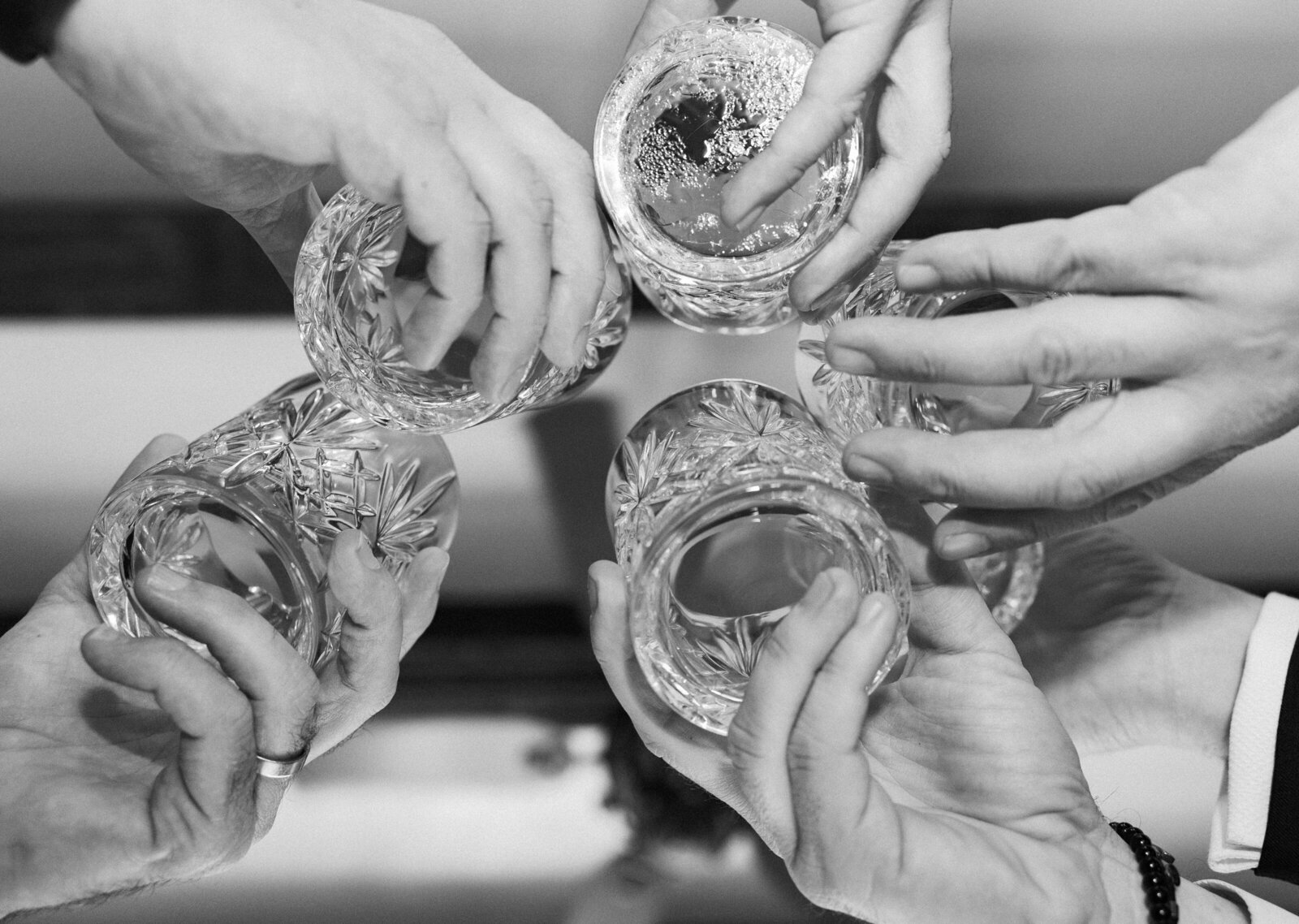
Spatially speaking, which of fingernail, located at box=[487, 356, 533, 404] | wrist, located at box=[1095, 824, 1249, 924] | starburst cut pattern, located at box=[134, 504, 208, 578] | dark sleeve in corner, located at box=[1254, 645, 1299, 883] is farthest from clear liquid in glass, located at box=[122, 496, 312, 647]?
dark sleeve in corner, located at box=[1254, 645, 1299, 883]

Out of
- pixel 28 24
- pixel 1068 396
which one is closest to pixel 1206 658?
pixel 1068 396

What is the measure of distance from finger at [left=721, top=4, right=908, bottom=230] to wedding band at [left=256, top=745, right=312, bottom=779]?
26cm

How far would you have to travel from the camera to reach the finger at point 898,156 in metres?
0.43

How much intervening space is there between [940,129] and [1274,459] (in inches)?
13.4

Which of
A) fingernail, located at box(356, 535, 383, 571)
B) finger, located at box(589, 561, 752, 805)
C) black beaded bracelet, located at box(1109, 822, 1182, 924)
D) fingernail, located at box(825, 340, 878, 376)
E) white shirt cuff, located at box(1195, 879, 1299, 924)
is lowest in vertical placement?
white shirt cuff, located at box(1195, 879, 1299, 924)

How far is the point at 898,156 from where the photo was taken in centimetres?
44

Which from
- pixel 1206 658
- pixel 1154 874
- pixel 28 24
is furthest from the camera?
pixel 1206 658

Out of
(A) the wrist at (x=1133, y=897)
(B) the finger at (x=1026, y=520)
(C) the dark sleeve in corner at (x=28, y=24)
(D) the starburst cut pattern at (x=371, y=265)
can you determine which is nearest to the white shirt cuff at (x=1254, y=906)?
(A) the wrist at (x=1133, y=897)

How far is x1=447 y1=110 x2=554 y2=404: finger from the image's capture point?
39cm

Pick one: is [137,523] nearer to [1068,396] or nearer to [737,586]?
[737,586]

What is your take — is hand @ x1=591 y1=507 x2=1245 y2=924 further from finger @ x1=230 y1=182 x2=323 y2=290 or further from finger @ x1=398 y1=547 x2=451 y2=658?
finger @ x1=230 y1=182 x2=323 y2=290

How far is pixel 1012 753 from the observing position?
Answer: 45 centimetres

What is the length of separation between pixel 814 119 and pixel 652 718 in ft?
0.75

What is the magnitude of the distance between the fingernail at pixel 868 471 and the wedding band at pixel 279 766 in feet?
0.77
